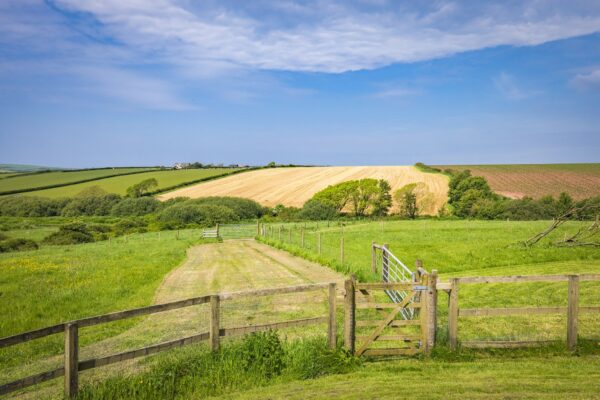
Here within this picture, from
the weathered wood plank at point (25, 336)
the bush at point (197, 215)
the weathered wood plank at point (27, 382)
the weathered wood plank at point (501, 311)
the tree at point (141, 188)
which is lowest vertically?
the bush at point (197, 215)

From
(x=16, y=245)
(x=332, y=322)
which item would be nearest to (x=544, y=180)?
(x=16, y=245)

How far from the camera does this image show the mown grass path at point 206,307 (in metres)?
10.7

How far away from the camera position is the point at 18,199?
299 feet

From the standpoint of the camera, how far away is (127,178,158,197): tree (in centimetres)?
10144

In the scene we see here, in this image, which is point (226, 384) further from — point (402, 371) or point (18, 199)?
point (18, 199)

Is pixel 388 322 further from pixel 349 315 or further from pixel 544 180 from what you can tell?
pixel 544 180

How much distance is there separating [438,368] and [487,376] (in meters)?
0.88

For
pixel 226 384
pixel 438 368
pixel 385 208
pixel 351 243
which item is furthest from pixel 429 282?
pixel 385 208

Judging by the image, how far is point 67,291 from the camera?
18375mm

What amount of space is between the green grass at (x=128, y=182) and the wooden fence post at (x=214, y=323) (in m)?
102

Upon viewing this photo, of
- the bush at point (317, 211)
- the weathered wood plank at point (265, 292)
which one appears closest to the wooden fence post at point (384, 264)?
the weathered wood plank at point (265, 292)

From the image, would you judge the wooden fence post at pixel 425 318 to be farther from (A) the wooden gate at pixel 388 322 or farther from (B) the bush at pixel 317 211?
(B) the bush at pixel 317 211

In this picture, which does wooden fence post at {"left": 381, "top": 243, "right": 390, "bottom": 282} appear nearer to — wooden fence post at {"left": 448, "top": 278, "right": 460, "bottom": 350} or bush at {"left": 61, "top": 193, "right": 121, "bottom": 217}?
wooden fence post at {"left": 448, "top": 278, "right": 460, "bottom": 350}

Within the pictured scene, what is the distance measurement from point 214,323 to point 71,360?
2443 mm
